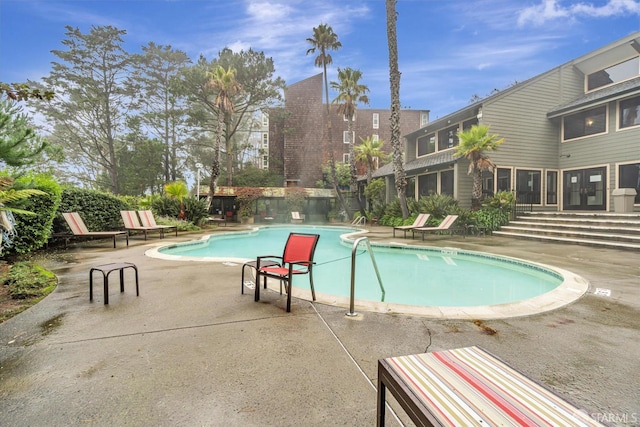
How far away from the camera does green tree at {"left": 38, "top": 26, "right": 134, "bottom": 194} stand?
1001 inches

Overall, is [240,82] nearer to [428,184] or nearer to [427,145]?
[427,145]

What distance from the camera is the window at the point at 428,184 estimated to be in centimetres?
1734

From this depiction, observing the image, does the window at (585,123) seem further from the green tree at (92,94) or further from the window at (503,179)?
the green tree at (92,94)

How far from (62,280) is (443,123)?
59.1 ft

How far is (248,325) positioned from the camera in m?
3.09

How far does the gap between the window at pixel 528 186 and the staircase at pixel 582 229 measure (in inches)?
93.5

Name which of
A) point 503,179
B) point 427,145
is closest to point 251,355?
point 503,179

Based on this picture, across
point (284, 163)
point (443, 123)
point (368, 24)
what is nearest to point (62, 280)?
point (443, 123)

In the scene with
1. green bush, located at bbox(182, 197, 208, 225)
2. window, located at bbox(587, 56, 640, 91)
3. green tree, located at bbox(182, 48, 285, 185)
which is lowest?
green bush, located at bbox(182, 197, 208, 225)

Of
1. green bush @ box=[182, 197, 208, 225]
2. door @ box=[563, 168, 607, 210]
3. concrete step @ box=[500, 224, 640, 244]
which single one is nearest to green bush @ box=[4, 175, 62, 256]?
green bush @ box=[182, 197, 208, 225]

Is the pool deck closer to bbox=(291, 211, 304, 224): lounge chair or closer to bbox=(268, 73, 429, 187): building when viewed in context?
bbox=(291, 211, 304, 224): lounge chair

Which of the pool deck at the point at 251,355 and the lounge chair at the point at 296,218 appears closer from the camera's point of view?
the pool deck at the point at 251,355

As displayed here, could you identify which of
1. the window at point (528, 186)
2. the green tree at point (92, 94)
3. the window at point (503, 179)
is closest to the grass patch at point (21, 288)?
the window at point (503, 179)

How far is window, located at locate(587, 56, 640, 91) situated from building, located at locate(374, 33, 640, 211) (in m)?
0.03
